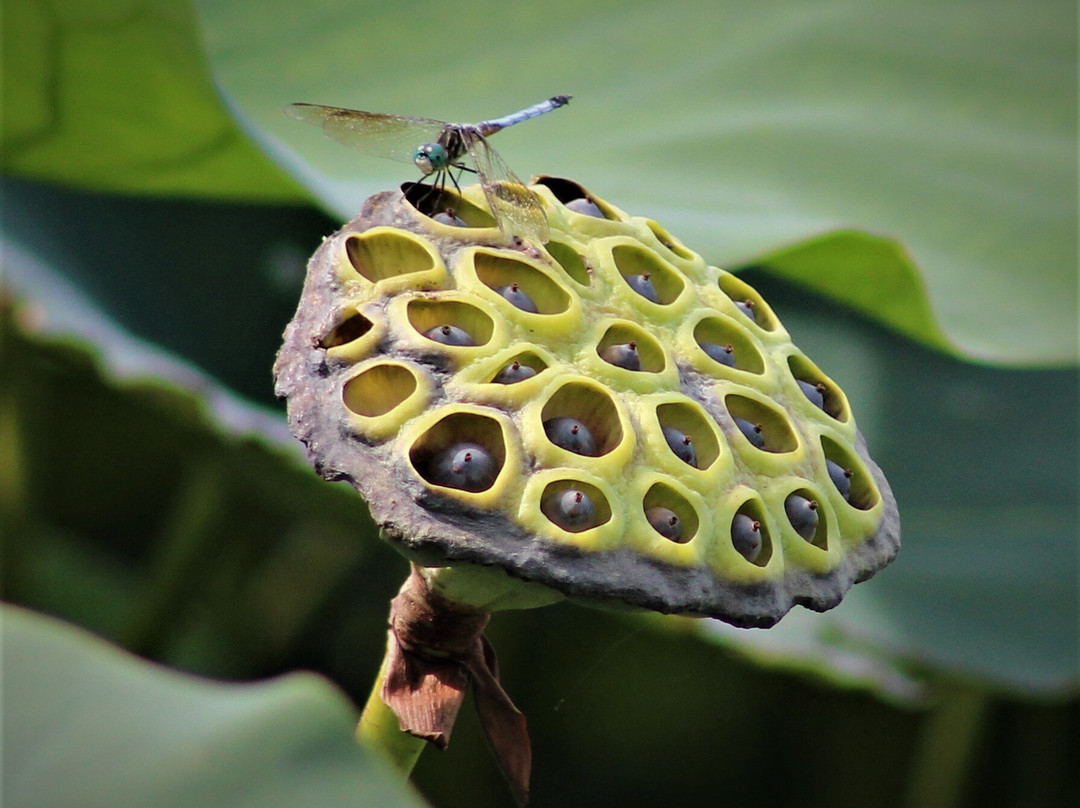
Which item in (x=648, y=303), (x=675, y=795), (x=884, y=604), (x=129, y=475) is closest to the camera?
(x=648, y=303)

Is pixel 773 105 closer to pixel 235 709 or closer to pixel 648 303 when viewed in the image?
pixel 648 303

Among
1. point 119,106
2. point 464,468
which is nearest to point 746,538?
point 464,468

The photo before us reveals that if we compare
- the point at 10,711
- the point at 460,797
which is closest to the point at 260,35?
the point at 460,797

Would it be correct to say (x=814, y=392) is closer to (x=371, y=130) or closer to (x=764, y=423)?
(x=764, y=423)

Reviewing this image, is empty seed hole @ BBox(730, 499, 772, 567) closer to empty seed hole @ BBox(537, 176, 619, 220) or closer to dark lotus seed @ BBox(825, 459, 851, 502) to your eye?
dark lotus seed @ BBox(825, 459, 851, 502)

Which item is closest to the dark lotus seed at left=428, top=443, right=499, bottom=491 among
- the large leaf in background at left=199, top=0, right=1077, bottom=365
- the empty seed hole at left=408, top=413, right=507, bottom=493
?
the empty seed hole at left=408, top=413, right=507, bottom=493

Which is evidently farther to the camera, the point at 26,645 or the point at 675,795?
the point at 675,795
